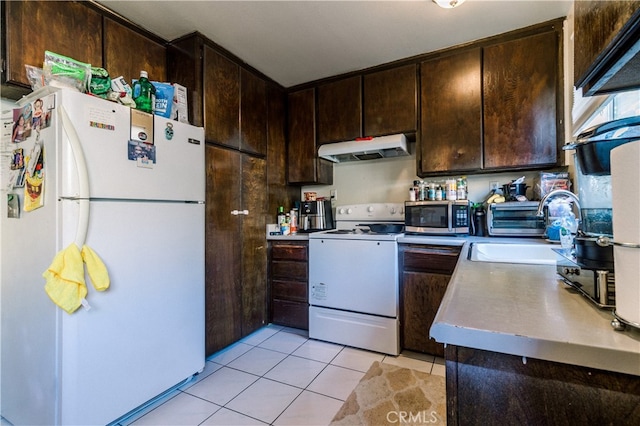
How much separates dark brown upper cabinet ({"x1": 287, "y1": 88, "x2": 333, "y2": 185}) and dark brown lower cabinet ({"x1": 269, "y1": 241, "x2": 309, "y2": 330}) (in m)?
0.73

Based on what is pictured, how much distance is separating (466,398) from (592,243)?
1.60 feet

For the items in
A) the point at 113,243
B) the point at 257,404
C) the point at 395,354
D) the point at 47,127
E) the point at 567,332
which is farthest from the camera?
the point at 395,354

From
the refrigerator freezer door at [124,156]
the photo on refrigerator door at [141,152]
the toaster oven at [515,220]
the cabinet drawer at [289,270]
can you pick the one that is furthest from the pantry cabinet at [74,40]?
the toaster oven at [515,220]

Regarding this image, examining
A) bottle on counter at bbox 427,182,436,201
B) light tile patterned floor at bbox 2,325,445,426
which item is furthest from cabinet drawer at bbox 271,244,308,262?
bottle on counter at bbox 427,182,436,201

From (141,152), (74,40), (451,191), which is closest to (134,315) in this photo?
(141,152)

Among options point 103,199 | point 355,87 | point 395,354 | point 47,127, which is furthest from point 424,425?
point 355,87

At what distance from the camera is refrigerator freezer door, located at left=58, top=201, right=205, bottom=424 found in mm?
1276

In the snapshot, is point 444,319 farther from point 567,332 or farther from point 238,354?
point 238,354

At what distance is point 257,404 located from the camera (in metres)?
1.62

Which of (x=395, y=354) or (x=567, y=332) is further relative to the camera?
(x=395, y=354)

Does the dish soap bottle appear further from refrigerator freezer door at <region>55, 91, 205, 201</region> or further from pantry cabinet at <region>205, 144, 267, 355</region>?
pantry cabinet at <region>205, 144, 267, 355</region>

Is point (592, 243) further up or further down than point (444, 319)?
further up

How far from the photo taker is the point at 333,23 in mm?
1986

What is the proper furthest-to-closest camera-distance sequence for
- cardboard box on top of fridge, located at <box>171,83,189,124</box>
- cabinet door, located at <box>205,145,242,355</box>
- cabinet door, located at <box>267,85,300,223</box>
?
1. cabinet door, located at <box>267,85,300,223</box>
2. cabinet door, located at <box>205,145,242,355</box>
3. cardboard box on top of fridge, located at <box>171,83,189,124</box>
